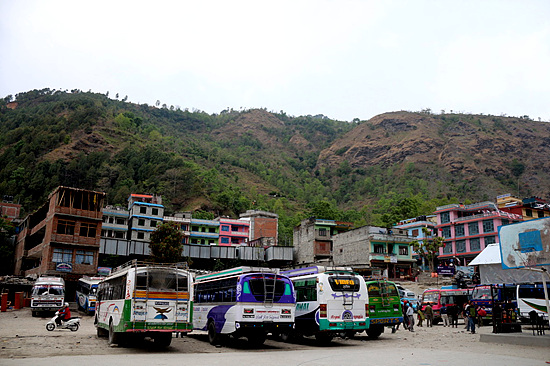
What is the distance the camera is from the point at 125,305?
14172 mm

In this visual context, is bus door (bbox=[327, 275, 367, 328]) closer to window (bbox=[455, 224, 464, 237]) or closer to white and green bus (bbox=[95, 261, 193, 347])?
white and green bus (bbox=[95, 261, 193, 347])

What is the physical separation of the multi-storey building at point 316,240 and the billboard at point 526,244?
152 ft

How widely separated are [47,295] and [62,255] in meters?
11.5

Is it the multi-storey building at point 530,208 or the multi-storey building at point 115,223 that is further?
the multi-storey building at point 530,208

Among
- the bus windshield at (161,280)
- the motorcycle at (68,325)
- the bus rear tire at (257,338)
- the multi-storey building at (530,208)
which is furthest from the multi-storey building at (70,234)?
the multi-storey building at (530,208)

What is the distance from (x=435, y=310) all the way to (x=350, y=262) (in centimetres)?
2872

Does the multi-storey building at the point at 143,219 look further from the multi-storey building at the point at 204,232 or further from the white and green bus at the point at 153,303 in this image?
the white and green bus at the point at 153,303

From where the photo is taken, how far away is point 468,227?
199 feet

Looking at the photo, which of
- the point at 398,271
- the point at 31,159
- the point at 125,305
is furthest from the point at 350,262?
the point at 31,159

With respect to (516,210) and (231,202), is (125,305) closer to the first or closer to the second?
(516,210)

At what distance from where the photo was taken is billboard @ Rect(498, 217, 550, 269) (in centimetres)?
1595

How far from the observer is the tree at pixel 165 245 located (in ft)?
150

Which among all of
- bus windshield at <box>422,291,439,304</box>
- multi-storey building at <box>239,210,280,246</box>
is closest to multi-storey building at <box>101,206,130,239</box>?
multi-storey building at <box>239,210,280,246</box>

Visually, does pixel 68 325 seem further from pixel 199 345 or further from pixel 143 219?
pixel 143 219
